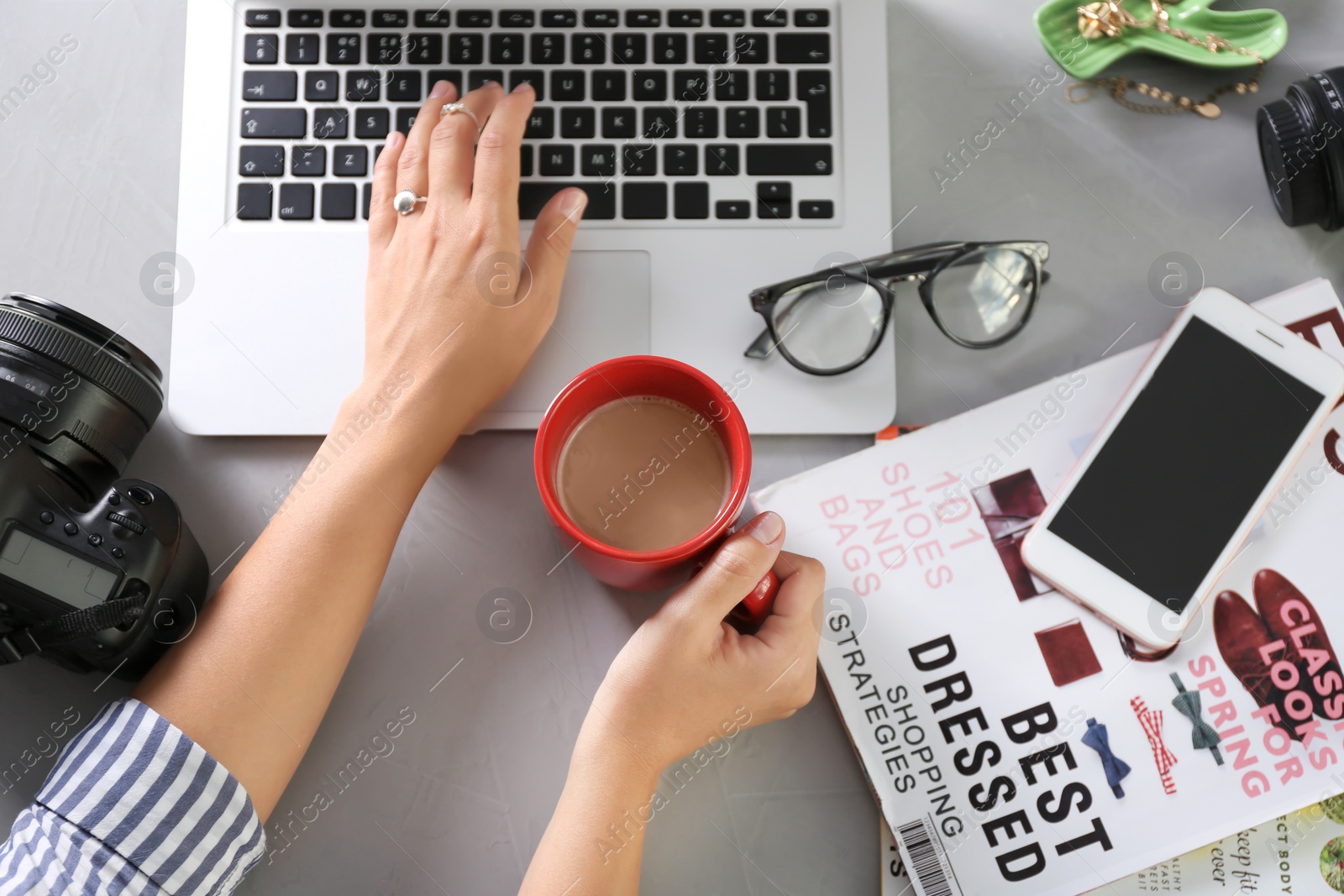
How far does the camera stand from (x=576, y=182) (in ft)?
2.17

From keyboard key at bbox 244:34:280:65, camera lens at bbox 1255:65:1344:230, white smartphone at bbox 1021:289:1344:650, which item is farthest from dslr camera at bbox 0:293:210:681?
camera lens at bbox 1255:65:1344:230

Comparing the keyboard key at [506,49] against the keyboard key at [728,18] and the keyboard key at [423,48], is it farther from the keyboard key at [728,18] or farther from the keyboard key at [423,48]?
the keyboard key at [728,18]

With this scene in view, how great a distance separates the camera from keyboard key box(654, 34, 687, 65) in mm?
667

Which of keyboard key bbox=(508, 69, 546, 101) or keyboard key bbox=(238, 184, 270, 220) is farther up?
keyboard key bbox=(508, 69, 546, 101)

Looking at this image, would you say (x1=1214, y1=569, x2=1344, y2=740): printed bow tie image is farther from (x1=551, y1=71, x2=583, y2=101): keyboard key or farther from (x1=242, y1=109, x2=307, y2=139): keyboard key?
(x1=242, y1=109, x2=307, y2=139): keyboard key

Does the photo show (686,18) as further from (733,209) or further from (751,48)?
(733,209)

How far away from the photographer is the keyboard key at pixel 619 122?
66cm

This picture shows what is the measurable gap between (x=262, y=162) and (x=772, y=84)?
403 millimetres

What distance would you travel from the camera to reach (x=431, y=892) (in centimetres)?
61

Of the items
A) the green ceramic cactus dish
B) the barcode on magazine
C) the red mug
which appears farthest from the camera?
the green ceramic cactus dish

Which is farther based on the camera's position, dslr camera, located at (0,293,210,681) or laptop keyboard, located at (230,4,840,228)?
laptop keyboard, located at (230,4,840,228)

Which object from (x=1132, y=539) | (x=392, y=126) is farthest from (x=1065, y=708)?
(x=392, y=126)

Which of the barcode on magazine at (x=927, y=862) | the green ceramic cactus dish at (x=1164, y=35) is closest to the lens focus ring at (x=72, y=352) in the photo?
the barcode on magazine at (x=927, y=862)

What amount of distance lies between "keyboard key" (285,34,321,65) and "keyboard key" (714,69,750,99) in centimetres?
32
